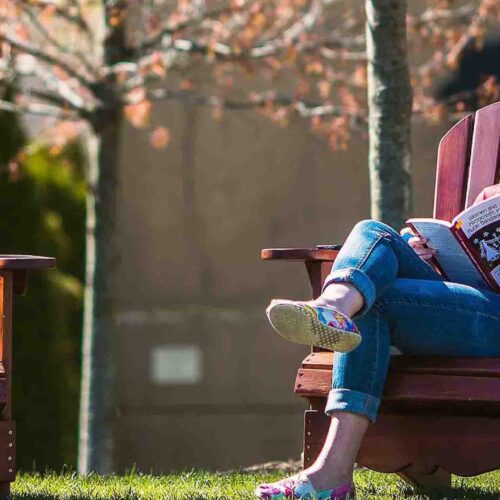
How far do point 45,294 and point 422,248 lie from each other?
4370 mm

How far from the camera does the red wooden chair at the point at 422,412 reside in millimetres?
3221

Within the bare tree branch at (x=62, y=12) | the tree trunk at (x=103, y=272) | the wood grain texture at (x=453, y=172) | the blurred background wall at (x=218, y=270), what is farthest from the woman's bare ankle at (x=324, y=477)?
the blurred background wall at (x=218, y=270)

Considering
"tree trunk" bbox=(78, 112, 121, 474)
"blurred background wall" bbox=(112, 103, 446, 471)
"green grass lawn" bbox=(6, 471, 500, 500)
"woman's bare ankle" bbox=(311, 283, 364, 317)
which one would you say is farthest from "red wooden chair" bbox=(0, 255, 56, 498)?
"blurred background wall" bbox=(112, 103, 446, 471)

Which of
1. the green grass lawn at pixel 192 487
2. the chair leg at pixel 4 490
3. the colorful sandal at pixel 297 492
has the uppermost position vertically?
the colorful sandal at pixel 297 492

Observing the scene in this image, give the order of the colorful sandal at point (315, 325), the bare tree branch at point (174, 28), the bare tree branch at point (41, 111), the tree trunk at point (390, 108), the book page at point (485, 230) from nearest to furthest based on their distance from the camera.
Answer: the colorful sandal at point (315, 325) < the book page at point (485, 230) < the tree trunk at point (390, 108) < the bare tree branch at point (174, 28) < the bare tree branch at point (41, 111)

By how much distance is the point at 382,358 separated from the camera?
3221mm

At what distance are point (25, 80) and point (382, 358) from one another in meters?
5.79

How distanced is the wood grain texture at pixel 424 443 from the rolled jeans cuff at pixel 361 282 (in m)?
0.43

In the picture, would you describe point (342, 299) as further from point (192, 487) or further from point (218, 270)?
point (218, 270)

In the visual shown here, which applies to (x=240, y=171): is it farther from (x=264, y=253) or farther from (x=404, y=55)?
(x=264, y=253)

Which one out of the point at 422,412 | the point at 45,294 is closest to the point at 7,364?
the point at 422,412

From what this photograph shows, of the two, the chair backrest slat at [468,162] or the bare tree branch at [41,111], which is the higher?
the bare tree branch at [41,111]

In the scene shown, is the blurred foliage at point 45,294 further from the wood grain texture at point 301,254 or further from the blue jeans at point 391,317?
the blue jeans at point 391,317

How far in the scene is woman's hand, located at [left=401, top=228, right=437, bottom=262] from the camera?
11.6 ft
